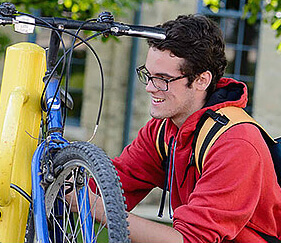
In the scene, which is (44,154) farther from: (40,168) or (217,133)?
(217,133)

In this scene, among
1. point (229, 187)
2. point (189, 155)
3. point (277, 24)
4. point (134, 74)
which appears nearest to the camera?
point (229, 187)

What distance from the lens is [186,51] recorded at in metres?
2.71

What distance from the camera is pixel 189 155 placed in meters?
2.74

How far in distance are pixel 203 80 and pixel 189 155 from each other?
1.10ft

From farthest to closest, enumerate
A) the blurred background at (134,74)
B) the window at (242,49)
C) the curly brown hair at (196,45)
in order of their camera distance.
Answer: the window at (242,49) < the blurred background at (134,74) < the curly brown hair at (196,45)

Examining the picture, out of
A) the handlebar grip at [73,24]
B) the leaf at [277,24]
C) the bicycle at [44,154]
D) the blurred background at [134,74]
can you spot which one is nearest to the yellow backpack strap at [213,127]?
the bicycle at [44,154]

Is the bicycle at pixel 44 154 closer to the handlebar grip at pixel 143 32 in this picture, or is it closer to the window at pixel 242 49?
the handlebar grip at pixel 143 32

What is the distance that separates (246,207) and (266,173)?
189 millimetres

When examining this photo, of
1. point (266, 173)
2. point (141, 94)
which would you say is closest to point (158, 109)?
point (266, 173)

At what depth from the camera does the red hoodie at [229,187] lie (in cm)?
234

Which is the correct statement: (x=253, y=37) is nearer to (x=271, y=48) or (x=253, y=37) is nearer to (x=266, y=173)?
(x=271, y=48)

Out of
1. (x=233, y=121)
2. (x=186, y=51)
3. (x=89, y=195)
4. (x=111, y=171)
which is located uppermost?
(x=186, y=51)

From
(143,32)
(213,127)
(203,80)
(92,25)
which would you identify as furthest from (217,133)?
(92,25)

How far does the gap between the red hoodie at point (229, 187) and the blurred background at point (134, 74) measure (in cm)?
523
